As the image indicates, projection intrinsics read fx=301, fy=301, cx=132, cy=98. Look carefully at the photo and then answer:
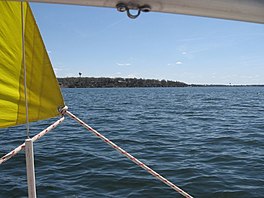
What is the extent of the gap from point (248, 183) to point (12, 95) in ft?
20.8

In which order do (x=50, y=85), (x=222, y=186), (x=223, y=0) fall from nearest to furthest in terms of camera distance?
(x=223, y=0)
(x=50, y=85)
(x=222, y=186)

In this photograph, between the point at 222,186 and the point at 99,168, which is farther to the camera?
the point at 99,168

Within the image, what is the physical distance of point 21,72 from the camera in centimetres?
273

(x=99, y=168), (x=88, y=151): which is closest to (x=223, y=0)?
(x=99, y=168)

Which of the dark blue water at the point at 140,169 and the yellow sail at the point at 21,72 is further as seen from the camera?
the dark blue water at the point at 140,169

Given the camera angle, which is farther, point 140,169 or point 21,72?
point 140,169

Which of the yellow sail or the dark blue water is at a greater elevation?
the yellow sail

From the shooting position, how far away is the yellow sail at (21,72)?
2574mm

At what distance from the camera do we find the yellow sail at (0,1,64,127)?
257 cm

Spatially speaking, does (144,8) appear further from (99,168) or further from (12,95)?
(99,168)

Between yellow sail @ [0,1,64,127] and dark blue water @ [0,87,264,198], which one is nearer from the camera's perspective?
yellow sail @ [0,1,64,127]

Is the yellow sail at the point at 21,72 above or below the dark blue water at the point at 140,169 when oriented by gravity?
above

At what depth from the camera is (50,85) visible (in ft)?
9.80

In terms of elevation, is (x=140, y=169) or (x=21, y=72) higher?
(x=21, y=72)
